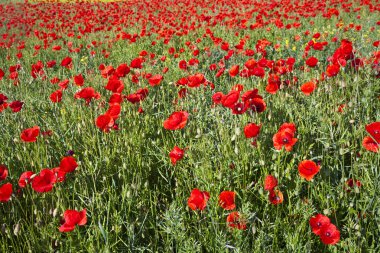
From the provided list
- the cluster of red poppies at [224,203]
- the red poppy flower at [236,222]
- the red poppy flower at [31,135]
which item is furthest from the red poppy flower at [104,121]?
the red poppy flower at [236,222]

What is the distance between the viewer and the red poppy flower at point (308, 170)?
1.68 meters

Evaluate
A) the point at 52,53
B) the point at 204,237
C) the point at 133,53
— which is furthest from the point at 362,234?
the point at 52,53

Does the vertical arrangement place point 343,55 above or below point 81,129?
above

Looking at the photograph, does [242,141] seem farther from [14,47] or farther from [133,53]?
[14,47]

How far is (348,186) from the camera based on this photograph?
6.30 feet

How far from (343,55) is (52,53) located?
6244 millimetres

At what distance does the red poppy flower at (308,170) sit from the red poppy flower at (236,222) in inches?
14.7

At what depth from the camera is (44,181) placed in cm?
170

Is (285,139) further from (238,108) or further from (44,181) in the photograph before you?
(44,181)

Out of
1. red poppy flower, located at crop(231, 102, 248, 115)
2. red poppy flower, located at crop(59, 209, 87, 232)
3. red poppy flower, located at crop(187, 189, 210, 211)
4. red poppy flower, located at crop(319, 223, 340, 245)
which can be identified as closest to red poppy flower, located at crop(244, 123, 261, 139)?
red poppy flower, located at crop(231, 102, 248, 115)

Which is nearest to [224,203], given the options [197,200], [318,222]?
[197,200]

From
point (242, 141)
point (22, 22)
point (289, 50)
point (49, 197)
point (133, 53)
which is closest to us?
point (49, 197)

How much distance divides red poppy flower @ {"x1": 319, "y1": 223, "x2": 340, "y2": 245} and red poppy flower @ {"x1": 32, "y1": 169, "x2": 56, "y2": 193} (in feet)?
4.09

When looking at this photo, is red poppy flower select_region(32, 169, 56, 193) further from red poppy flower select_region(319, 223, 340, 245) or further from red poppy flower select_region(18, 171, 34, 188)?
red poppy flower select_region(319, 223, 340, 245)
